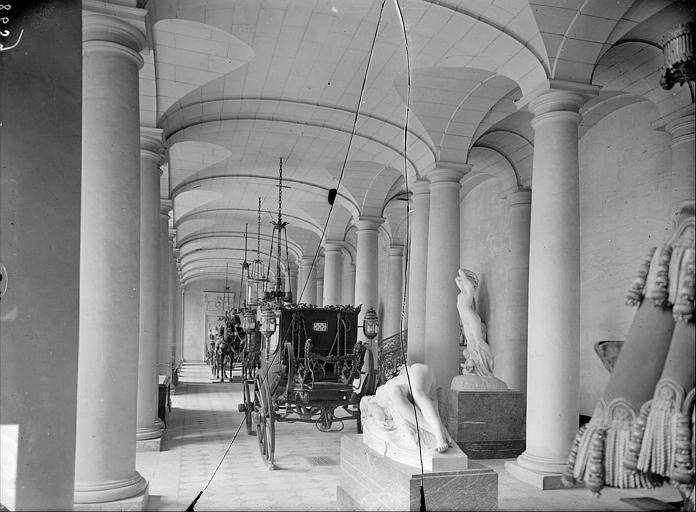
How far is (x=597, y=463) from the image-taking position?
188 cm

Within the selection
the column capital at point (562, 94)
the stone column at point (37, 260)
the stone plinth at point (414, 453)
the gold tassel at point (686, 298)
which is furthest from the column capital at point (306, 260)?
the gold tassel at point (686, 298)

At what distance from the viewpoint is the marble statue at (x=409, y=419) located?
13.7 feet

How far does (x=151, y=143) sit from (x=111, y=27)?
3.91 metres

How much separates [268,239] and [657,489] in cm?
2230

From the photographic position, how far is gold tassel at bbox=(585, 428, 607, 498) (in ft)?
6.17

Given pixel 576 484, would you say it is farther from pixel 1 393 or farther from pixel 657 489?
pixel 1 393

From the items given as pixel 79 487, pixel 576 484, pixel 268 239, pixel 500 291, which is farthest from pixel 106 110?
pixel 268 239

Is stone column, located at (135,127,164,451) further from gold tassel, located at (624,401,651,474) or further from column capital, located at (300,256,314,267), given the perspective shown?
column capital, located at (300,256,314,267)

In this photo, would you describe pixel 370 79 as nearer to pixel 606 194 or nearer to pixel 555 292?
pixel 606 194

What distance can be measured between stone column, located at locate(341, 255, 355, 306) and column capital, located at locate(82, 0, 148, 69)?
1987 centimetres

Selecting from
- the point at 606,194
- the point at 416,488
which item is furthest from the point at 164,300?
the point at 416,488

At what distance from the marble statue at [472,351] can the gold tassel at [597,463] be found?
260 inches

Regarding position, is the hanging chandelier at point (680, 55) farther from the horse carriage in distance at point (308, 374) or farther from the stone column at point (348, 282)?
the stone column at point (348, 282)

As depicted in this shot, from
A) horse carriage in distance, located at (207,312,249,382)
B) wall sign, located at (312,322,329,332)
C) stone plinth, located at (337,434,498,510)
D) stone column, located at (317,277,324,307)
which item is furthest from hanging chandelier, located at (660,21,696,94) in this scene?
stone column, located at (317,277,324,307)
